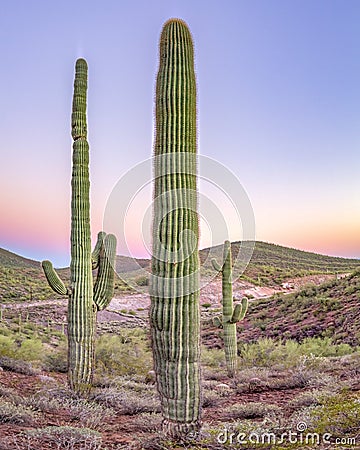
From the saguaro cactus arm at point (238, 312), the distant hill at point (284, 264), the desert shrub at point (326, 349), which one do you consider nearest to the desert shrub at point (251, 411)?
the saguaro cactus arm at point (238, 312)

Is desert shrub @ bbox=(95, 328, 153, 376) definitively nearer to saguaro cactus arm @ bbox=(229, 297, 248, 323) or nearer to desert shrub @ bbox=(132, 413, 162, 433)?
saguaro cactus arm @ bbox=(229, 297, 248, 323)

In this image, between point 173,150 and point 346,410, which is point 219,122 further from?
point 346,410

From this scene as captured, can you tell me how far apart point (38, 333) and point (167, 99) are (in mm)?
15223

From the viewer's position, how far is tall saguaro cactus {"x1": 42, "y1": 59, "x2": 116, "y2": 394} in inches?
331

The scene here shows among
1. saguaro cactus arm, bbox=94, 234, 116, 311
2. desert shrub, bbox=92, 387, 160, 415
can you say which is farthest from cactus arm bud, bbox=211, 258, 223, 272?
desert shrub, bbox=92, 387, 160, 415

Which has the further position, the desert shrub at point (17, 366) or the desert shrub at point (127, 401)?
the desert shrub at point (17, 366)

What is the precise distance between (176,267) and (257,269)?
1180 inches

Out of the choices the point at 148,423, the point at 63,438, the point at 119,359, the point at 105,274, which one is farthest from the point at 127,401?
the point at 119,359

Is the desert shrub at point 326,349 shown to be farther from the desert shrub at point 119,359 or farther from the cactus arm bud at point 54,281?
the cactus arm bud at point 54,281

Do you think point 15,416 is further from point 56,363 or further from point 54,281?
point 56,363

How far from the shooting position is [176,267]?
17.7 ft

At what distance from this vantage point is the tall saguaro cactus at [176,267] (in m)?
5.36

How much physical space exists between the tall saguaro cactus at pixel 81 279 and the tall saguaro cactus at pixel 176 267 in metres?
3.18

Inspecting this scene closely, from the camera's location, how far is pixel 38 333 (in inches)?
748
